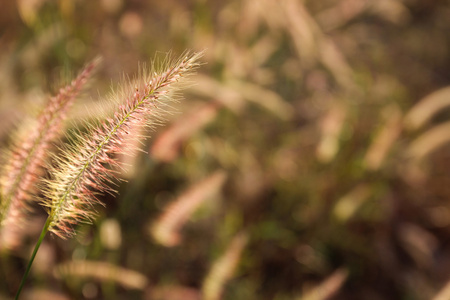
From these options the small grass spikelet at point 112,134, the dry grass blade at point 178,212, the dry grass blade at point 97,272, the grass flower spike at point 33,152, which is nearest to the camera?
the small grass spikelet at point 112,134

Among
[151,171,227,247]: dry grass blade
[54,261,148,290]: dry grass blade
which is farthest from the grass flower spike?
[151,171,227,247]: dry grass blade

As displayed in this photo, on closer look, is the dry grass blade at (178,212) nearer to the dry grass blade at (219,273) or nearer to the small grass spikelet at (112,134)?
the dry grass blade at (219,273)

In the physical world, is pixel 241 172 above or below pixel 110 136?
below

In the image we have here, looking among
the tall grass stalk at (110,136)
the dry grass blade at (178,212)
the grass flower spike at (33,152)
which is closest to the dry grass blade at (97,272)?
the dry grass blade at (178,212)

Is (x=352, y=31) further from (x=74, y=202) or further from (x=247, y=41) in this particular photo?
(x=74, y=202)

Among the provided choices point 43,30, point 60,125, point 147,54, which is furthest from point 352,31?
point 60,125

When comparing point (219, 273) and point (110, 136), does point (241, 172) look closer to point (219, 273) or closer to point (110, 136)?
point (219, 273)

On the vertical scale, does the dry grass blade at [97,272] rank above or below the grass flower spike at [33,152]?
below

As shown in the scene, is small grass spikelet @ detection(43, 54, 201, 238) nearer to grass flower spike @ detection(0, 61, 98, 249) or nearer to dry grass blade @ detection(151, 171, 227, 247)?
grass flower spike @ detection(0, 61, 98, 249)

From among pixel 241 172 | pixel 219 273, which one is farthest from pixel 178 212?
pixel 241 172

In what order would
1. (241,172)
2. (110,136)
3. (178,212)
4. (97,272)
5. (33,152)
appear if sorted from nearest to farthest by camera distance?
(110,136), (33,152), (97,272), (178,212), (241,172)

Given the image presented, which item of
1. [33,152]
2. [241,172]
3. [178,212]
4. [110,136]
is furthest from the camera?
[241,172]
